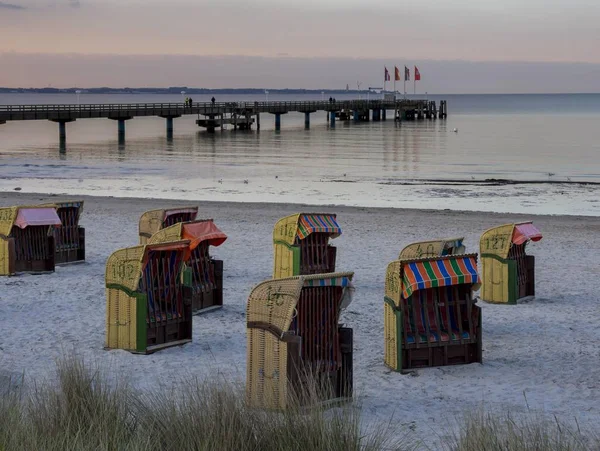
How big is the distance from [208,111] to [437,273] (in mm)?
63018

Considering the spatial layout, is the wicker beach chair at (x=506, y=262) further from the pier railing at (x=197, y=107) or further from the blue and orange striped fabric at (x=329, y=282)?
the pier railing at (x=197, y=107)

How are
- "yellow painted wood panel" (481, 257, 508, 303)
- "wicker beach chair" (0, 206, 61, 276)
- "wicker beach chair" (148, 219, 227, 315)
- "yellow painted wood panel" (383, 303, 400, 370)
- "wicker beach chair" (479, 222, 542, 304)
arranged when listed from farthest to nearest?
1. "wicker beach chair" (0, 206, 61, 276)
2. "yellow painted wood panel" (481, 257, 508, 303)
3. "wicker beach chair" (479, 222, 542, 304)
4. "wicker beach chair" (148, 219, 227, 315)
5. "yellow painted wood panel" (383, 303, 400, 370)

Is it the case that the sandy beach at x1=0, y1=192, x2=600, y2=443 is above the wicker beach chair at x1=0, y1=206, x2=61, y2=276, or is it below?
below

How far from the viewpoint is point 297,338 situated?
22.0 feet

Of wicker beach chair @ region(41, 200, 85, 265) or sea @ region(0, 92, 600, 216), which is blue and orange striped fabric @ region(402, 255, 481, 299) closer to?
wicker beach chair @ region(41, 200, 85, 265)

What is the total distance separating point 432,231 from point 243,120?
2208 inches

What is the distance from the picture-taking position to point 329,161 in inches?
1654

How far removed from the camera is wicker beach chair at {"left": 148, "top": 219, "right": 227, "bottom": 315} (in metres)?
10.0

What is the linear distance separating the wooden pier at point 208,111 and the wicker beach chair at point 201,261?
1759 inches

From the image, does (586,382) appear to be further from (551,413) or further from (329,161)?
(329,161)

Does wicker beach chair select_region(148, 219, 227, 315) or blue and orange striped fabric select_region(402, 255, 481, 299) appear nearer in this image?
blue and orange striped fabric select_region(402, 255, 481, 299)

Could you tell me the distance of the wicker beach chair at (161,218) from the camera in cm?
1235

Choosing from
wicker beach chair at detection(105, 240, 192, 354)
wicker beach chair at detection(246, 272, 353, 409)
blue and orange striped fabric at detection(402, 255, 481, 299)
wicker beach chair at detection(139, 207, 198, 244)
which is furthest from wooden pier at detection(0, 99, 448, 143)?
wicker beach chair at detection(246, 272, 353, 409)

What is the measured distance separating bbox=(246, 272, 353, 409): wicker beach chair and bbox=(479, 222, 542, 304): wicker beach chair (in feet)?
13.5
